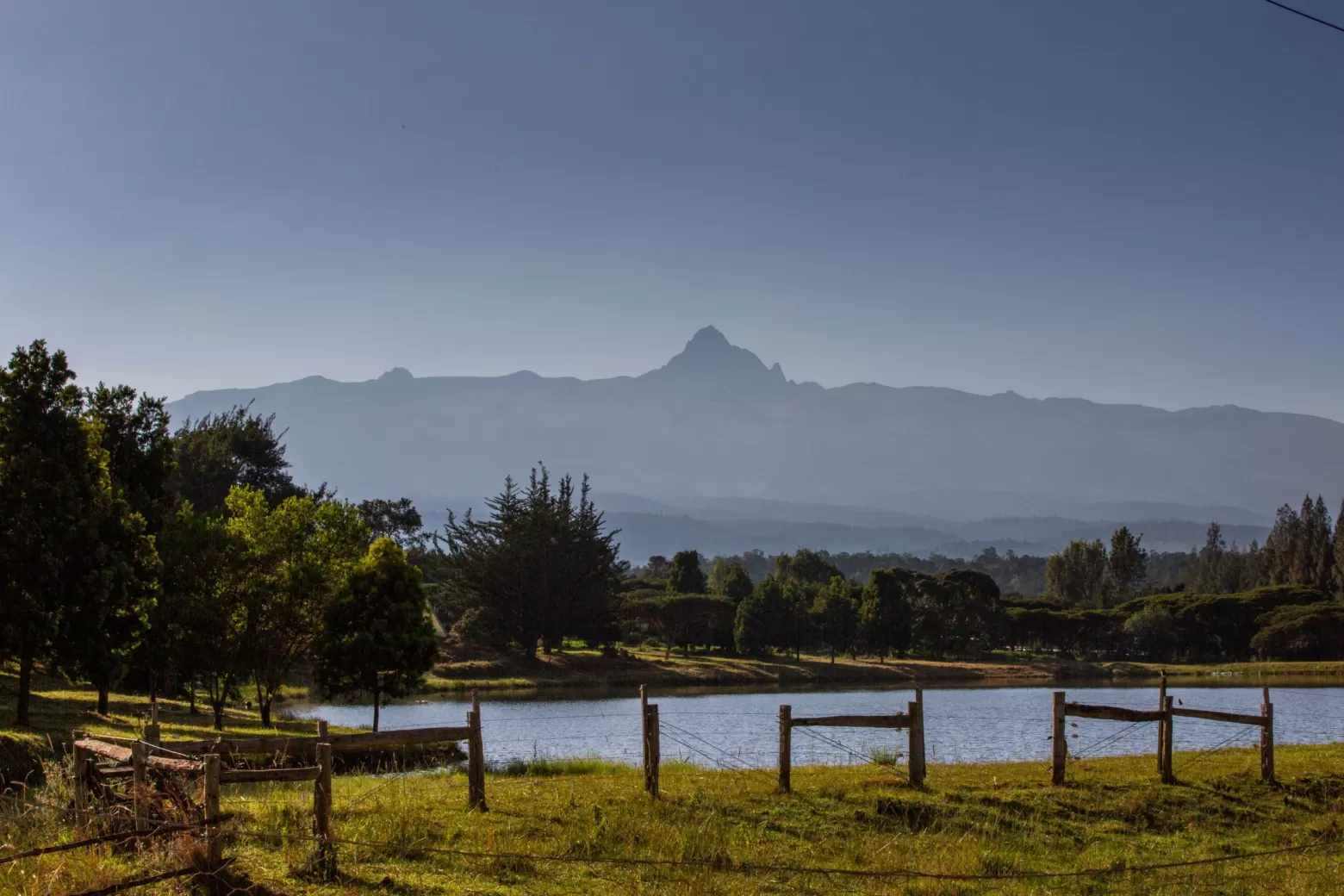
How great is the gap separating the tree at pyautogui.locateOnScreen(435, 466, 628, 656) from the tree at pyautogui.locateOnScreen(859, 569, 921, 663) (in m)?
24.0

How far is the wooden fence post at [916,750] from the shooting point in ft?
67.7

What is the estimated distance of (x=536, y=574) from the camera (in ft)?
300

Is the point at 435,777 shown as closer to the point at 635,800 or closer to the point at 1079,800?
the point at 635,800

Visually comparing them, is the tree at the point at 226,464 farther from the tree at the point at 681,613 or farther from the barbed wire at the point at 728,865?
the barbed wire at the point at 728,865

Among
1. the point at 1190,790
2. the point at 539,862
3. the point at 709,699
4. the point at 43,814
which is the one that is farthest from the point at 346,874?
the point at 709,699

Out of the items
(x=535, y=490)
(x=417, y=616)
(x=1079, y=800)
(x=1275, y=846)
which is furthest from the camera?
(x=535, y=490)

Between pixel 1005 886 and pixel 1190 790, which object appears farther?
pixel 1190 790

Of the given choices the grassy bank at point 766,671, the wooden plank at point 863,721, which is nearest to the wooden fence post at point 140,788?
the wooden plank at point 863,721

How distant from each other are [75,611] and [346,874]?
23084mm

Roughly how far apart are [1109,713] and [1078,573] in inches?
6098

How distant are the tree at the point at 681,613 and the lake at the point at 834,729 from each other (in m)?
21.3

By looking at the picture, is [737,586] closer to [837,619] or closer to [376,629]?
[837,619]

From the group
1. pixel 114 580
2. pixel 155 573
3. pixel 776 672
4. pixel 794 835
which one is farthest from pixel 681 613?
pixel 794 835

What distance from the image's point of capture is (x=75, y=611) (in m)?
32.0
